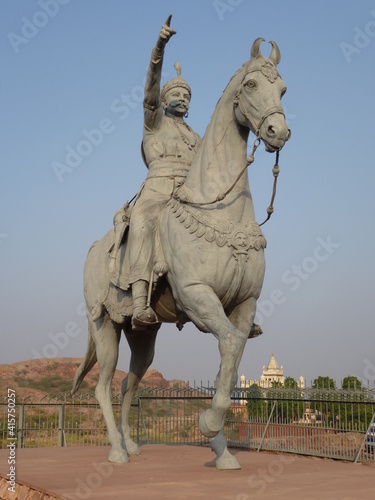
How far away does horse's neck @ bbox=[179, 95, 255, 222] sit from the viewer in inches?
240


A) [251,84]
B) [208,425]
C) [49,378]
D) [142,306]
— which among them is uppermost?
[251,84]

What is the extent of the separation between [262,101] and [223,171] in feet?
2.71

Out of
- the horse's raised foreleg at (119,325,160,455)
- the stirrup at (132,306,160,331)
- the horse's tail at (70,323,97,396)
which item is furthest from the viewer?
the horse's tail at (70,323,97,396)

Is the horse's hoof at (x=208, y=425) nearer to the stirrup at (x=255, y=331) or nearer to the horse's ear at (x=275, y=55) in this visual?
the stirrup at (x=255, y=331)

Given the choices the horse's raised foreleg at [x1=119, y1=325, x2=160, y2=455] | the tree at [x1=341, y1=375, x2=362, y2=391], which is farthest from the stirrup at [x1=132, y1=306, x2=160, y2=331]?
the tree at [x1=341, y1=375, x2=362, y2=391]

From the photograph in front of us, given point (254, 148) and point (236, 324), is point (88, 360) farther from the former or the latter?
point (254, 148)

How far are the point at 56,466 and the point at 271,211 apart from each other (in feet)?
12.6

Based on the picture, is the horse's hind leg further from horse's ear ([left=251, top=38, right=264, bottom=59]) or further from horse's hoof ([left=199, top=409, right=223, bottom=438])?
horse's ear ([left=251, top=38, right=264, bottom=59])

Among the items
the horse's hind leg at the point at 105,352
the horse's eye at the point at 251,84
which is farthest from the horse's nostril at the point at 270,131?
the horse's hind leg at the point at 105,352

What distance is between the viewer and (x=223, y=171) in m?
6.17

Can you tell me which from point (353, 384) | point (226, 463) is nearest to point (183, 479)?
point (226, 463)

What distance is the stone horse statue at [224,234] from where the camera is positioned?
5.60 m

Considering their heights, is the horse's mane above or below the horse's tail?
above

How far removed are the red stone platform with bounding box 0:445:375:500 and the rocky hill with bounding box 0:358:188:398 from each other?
2236cm
